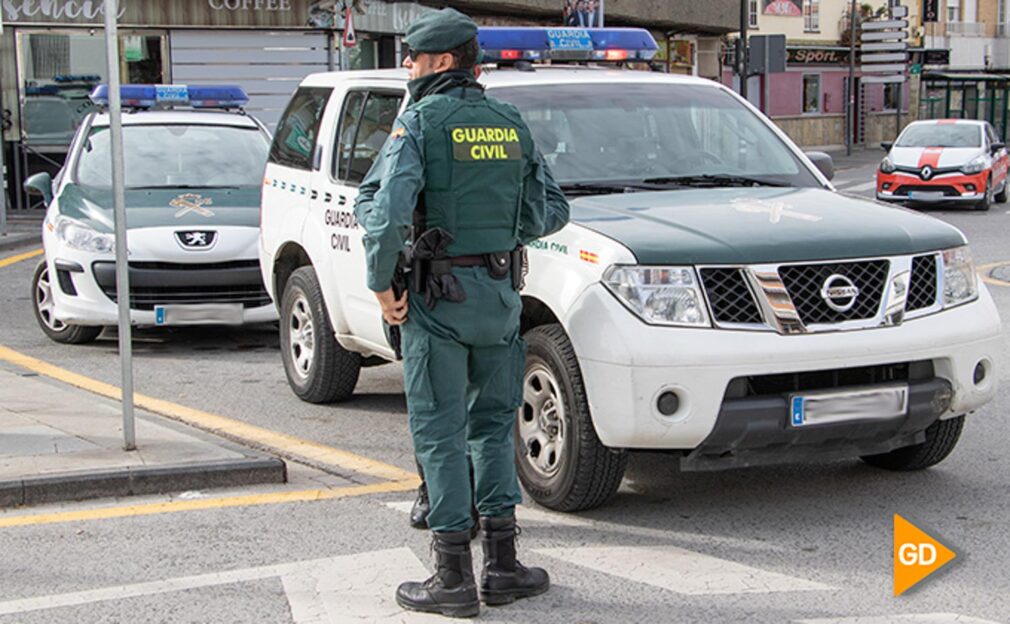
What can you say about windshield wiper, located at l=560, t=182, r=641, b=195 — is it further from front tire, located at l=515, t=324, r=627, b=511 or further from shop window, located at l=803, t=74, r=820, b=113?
shop window, located at l=803, t=74, r=820, b=113

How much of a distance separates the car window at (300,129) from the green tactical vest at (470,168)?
11.0ft

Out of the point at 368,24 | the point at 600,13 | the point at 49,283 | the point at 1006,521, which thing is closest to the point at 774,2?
the point at 368,24

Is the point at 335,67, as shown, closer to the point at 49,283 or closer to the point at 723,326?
the point at 49,283

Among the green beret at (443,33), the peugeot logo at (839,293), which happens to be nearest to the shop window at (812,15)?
the peugeot logo at (839,293)

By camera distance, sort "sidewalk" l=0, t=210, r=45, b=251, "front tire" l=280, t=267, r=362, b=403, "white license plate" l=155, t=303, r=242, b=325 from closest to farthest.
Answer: "front tire" l=280, t=267, r=362, b=403, "white license plate" l=155, t=303, r=242, b=325, "sidewalk" l=0, t=210, r=45, b=251

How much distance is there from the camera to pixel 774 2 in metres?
52.9

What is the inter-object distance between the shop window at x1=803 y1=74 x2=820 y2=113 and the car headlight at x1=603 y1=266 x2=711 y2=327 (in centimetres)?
5042

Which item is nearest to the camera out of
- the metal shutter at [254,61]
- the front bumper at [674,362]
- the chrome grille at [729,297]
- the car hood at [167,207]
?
the front bumper at [674,362]

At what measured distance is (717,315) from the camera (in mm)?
5523

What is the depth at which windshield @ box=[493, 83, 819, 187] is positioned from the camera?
672cm

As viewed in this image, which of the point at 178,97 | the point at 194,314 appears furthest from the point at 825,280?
the point at 178,97

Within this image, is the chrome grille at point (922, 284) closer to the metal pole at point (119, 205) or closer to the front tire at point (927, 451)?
the front tire at point (927, 451)

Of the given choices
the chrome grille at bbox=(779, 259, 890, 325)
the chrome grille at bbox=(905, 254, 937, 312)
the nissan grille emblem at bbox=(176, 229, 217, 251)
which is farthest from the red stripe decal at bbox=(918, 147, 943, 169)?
the chrome grille at bbox=(779, 259, 890, 325)

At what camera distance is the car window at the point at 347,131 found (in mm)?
7629
